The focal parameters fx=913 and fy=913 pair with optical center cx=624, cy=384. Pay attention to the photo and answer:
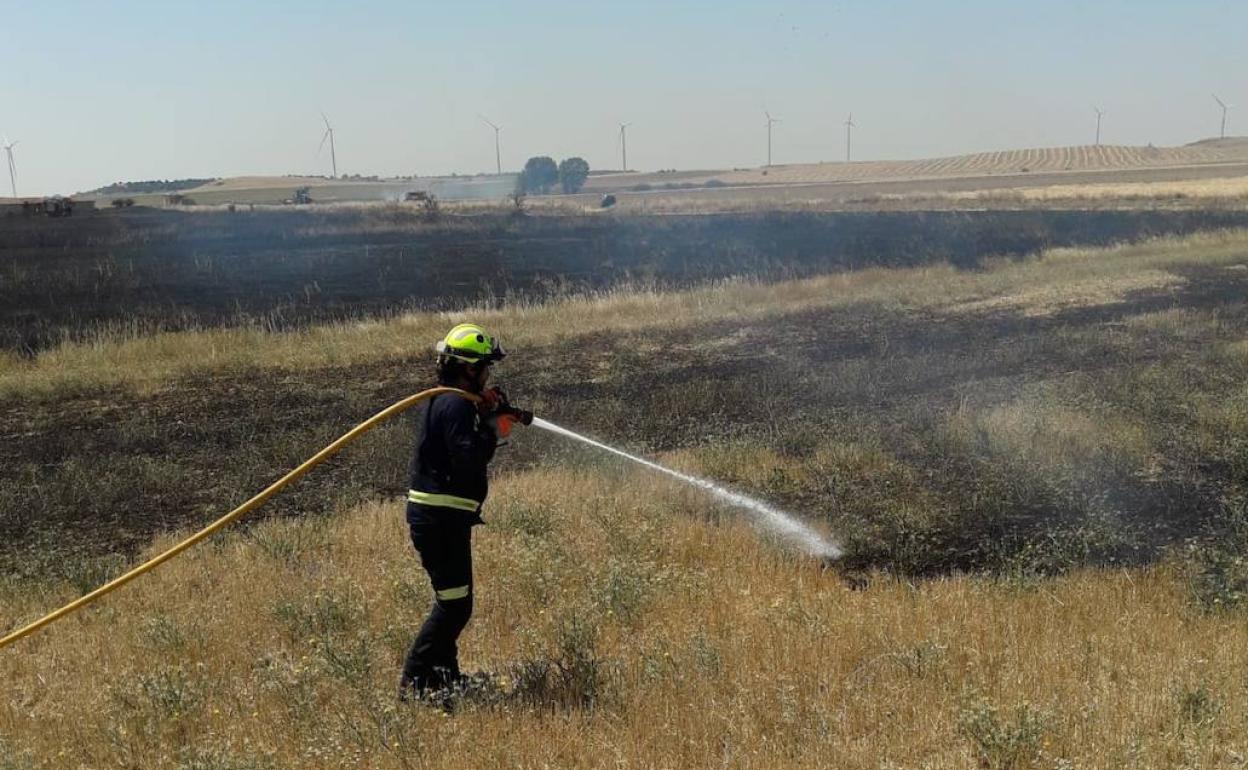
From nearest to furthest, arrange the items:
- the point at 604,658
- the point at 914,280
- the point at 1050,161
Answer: the point at 604,658
the point at 914,280
the point at 1050,161

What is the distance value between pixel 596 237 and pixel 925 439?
3907 cm

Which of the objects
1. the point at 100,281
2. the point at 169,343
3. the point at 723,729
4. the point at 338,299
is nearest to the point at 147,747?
the point at 723,729

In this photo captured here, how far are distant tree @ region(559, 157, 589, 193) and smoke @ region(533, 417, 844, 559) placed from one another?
468 feet

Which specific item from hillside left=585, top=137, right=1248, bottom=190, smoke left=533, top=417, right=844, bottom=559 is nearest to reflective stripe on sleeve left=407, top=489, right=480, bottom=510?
smoke left=533, top=417, right=844, bottom=559

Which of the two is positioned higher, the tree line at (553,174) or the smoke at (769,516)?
the tree line at (553,174)

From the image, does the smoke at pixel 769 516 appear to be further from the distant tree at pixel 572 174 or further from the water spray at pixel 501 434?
the distant tree at pixel 572 174


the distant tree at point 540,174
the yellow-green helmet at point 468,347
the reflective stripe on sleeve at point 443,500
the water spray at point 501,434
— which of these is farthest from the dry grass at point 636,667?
the distant tree at point 540,174

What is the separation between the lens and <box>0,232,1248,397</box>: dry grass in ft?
55.3

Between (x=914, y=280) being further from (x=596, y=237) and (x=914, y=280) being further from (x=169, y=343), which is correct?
(x=596, y=237)

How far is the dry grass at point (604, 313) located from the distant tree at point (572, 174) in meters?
125

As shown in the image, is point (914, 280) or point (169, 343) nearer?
point (169, 343)

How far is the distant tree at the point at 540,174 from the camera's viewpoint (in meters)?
157

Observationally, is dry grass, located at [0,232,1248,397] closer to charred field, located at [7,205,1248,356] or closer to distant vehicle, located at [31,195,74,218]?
charred field, located at [7,205,1248,356]

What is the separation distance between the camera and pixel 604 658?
542cm
